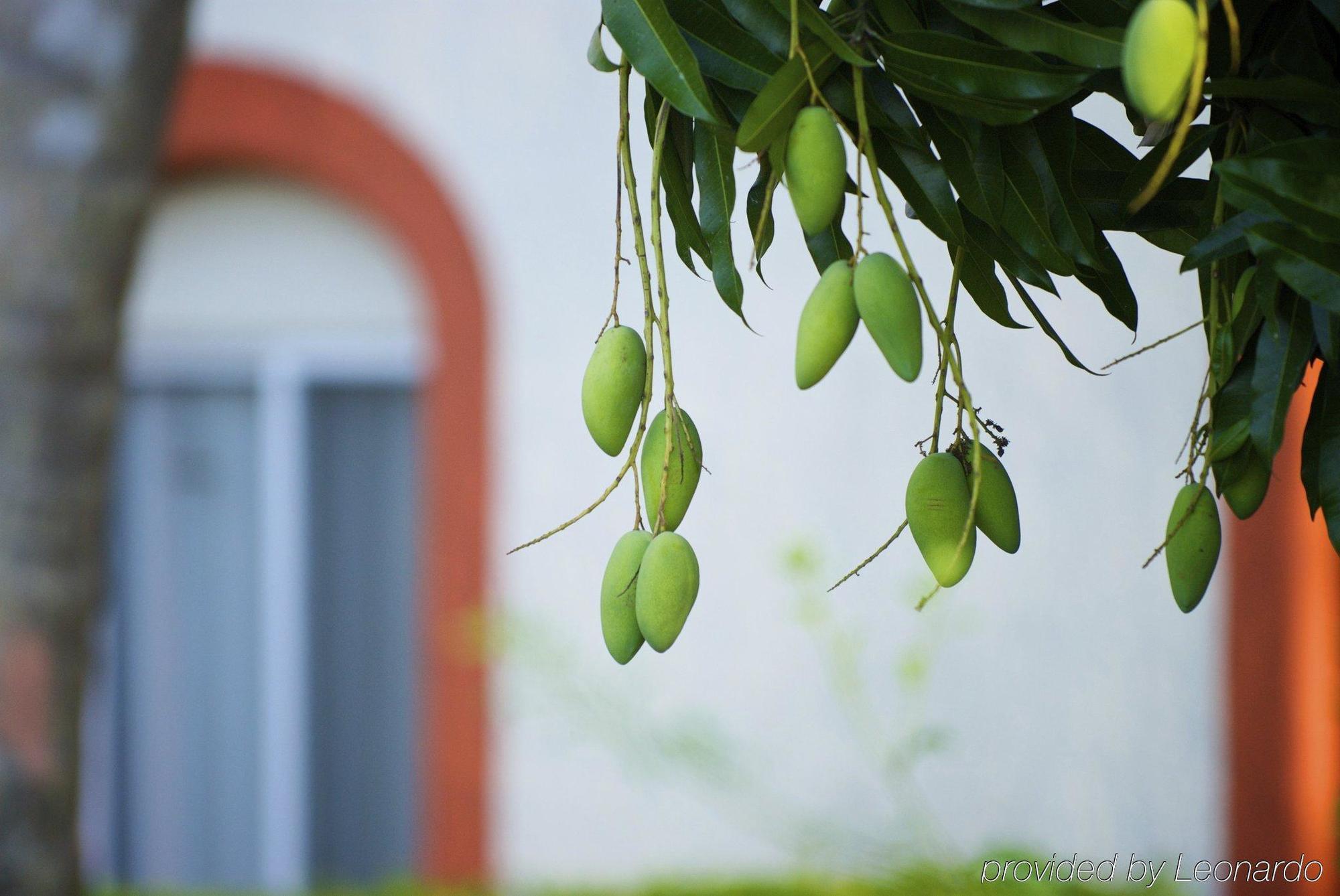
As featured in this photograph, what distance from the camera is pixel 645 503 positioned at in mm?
537

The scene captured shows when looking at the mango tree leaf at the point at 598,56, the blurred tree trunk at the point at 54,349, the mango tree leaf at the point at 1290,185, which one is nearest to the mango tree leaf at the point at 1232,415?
the mango tree leaf at the point at 1290,185

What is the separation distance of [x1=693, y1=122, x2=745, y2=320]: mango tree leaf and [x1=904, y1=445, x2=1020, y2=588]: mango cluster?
0.12 meters

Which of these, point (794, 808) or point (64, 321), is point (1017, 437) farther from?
point (64, 321)

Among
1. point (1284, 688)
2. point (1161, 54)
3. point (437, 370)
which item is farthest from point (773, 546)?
point (1161, 54)

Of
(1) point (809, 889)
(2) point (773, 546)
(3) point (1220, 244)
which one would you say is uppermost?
(3) point (1220, 244)

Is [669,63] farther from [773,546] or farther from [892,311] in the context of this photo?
[773,546]

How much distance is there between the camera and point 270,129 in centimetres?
297

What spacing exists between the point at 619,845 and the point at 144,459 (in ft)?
5.08

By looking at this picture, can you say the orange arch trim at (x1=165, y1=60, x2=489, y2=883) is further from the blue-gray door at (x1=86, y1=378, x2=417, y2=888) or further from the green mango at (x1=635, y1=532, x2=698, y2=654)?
the green mango at (x1=635, y1=532, x2=698, y2=654)

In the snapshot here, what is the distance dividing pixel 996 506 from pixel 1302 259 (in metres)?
0.15

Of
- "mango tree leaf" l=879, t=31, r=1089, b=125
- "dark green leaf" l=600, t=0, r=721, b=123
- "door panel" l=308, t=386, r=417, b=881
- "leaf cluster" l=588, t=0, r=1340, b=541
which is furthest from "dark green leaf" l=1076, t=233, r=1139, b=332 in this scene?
"door panel" l=308, t=386, r=417, b=881

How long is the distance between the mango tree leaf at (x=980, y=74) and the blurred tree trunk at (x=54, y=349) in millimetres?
1210

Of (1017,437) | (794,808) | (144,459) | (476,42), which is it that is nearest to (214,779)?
(144,459)

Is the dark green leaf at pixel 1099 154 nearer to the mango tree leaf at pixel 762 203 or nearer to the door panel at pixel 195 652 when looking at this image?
the mango tree leaf at pixel 762 203
